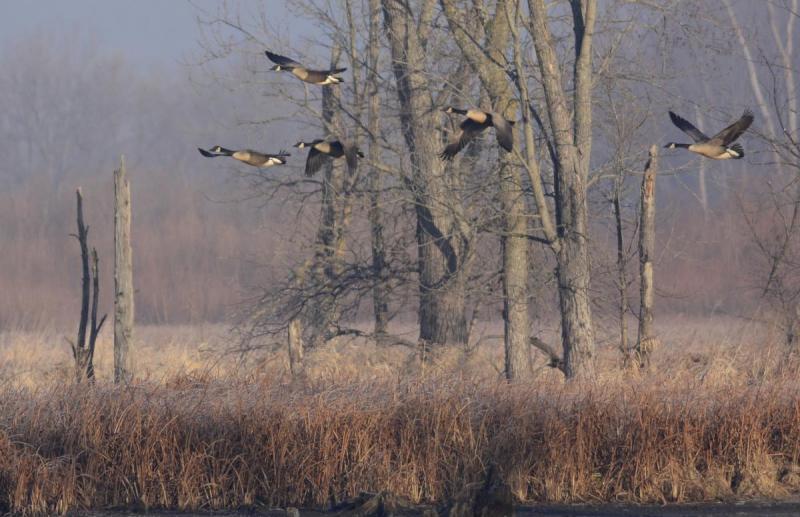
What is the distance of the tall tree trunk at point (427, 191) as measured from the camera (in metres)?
14.3

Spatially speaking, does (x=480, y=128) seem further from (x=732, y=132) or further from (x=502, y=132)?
(x=732, y=132)

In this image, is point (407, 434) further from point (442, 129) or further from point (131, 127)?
point (131, 127)

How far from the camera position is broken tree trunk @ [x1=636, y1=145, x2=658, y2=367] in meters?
12.4

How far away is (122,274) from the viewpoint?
11.8 metres

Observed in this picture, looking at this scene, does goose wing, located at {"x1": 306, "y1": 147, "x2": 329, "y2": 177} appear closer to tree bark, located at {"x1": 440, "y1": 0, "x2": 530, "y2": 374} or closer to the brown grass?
the brown grass

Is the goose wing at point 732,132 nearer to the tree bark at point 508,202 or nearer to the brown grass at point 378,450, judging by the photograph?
the brown grass at point 378,450

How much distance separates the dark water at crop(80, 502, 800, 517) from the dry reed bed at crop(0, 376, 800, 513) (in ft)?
0.57

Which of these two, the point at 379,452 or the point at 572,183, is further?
the point at 572,183

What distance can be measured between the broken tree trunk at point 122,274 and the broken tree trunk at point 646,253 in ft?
19.2

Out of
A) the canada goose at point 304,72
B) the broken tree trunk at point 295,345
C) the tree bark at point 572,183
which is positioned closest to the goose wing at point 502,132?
the canada goose at point 304,72

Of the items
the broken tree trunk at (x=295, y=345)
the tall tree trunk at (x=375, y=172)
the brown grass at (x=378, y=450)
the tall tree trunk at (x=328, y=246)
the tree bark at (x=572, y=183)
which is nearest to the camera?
the brown grass at (x=378, y=450)

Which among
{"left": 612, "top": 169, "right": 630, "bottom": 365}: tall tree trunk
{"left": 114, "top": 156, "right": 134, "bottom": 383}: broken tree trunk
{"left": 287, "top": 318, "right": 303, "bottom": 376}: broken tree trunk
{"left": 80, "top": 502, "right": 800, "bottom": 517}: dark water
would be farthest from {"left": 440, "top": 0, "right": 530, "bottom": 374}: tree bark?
{"left": 114, "top": 156, "right": 134, "bottom": 383}: broken tree trunk

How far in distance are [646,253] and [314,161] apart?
4.67 m

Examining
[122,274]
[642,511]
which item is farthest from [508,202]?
[642,511]
